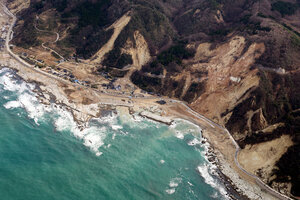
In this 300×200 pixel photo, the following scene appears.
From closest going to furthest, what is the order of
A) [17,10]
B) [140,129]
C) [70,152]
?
[70,152], [140,129], [17,10]

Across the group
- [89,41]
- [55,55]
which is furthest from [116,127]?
[89,41]

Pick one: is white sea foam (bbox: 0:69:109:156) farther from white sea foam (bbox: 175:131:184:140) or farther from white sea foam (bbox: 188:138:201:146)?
white sea foam (bbox: 188:138:201:146)

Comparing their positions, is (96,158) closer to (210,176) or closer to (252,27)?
(210,176)

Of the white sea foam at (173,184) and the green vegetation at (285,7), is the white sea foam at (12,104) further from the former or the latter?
the green vegetation at (285,7)

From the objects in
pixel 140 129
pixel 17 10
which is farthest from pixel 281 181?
pixel 17 10

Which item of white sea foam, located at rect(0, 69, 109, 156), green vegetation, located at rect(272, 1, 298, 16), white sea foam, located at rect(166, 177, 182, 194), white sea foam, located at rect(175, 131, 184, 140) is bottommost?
white sea foam, located at rect(166, 177, 182, 194)

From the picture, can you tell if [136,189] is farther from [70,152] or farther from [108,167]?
[70,152]

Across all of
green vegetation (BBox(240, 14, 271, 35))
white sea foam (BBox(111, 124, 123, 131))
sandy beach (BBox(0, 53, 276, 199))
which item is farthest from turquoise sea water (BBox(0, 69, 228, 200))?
green vegetation (BBox(240, 14, 271, 35))
